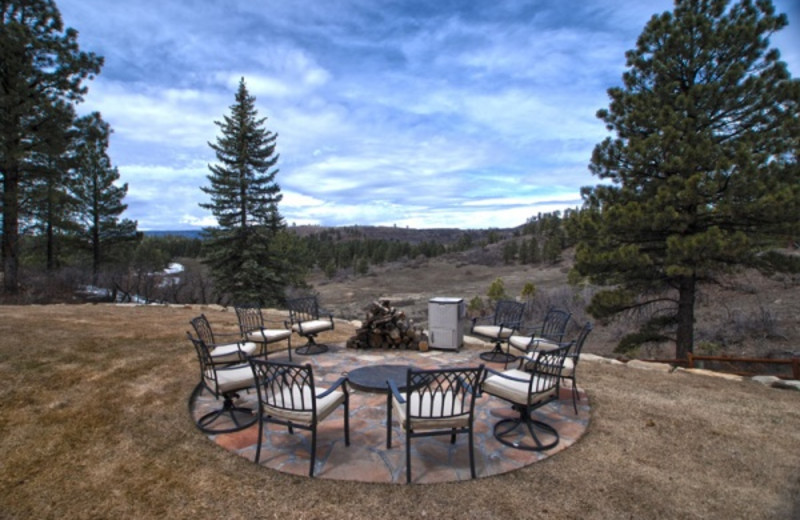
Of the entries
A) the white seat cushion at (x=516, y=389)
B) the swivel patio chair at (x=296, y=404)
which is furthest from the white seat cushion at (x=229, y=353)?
the white seat cushion at (x=516, y=389)

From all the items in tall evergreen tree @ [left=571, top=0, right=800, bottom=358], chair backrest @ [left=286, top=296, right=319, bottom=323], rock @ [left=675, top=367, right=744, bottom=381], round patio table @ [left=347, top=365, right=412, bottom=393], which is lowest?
rock @ [left=675, top=367, right=744, bottom=381]

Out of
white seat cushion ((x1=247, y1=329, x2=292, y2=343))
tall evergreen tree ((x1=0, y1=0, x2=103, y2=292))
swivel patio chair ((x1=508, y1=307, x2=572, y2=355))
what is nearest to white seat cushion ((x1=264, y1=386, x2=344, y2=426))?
white seat cushion ((x1=247, y1=329, x2=292, y2=343))

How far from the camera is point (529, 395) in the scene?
335 cm

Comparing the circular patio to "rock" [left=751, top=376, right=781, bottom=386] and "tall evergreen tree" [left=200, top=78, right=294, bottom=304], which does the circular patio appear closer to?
"rock" [left=751, top=376, right=781, bottom=386]

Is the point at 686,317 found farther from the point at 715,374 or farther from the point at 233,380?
the point at 233,380

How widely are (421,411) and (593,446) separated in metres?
1.69

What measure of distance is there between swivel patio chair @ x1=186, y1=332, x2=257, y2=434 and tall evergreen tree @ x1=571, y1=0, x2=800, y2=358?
6507 millimetres

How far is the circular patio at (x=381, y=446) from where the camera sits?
305 centimetres

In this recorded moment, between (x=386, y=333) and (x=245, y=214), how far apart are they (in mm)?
13813

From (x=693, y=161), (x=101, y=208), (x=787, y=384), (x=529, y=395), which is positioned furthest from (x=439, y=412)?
(x=101, y=208)

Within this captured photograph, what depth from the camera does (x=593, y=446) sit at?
3.47m

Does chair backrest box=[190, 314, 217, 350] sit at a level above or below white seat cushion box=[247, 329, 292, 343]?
above

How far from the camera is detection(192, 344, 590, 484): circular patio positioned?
3049 millimetres

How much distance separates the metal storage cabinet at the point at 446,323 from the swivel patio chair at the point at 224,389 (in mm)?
3382
